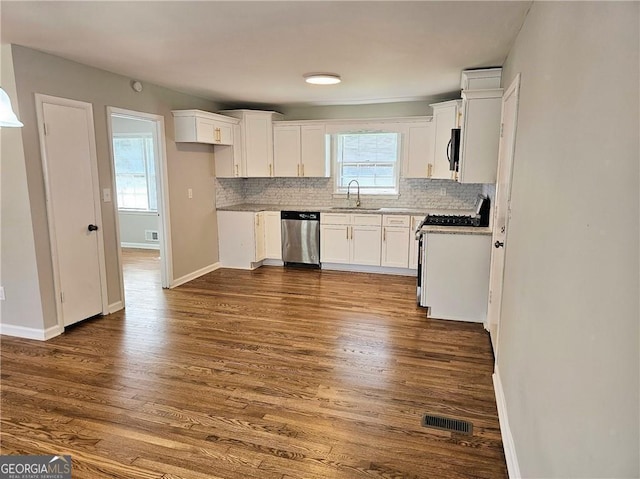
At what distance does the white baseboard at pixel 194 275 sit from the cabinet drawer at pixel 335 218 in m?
1.74

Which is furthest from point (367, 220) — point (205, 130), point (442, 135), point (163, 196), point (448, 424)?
point (448, 424)

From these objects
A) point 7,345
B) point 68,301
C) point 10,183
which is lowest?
point 7,345

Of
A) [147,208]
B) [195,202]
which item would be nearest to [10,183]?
[195,202]

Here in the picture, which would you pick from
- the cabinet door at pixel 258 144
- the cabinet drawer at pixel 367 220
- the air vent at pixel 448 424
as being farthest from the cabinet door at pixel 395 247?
the air vent at pixel 448 424

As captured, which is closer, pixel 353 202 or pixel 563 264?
pixel 563 264

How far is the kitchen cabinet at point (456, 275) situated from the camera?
3.86m

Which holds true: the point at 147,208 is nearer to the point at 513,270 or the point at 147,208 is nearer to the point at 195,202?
the point at 195,202

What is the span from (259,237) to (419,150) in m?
2.62

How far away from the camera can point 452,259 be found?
3.94m

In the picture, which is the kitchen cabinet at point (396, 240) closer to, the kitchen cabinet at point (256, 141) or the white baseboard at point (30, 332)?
the kitchen cabinet at point (256, 141)

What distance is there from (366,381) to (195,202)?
3737 millimetres

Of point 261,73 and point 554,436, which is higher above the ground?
point 261,73

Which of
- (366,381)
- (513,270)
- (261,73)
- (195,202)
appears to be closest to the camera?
(513,270)

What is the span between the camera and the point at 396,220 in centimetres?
560
